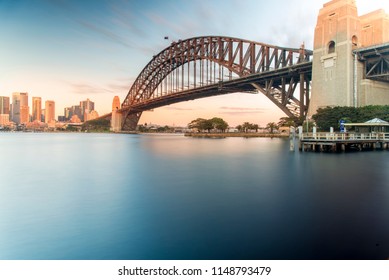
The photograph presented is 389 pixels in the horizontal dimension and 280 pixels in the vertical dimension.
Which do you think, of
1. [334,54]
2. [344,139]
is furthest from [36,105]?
[334,54]

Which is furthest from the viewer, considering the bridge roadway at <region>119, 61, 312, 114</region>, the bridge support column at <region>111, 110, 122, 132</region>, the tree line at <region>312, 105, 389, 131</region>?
Result: the bridge support column at <region>111, 110, 122, 132</region>

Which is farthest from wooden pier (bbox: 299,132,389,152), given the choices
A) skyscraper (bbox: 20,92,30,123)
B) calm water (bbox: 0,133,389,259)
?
skyscraper (bbox: 20,92,30,123)

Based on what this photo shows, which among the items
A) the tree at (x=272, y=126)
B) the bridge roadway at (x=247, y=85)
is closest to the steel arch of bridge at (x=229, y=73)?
the bridge roadway at (x=247, y=85)

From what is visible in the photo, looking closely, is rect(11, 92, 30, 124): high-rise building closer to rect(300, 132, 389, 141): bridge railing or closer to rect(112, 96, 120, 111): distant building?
rect(300, 132, 389, 141): bridge railing

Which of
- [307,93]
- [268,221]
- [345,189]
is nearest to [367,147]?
[307,93]

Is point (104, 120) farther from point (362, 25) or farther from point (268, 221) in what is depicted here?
point (268, 221)

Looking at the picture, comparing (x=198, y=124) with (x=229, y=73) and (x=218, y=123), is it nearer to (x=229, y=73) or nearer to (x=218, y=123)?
(x=218, y=123)
